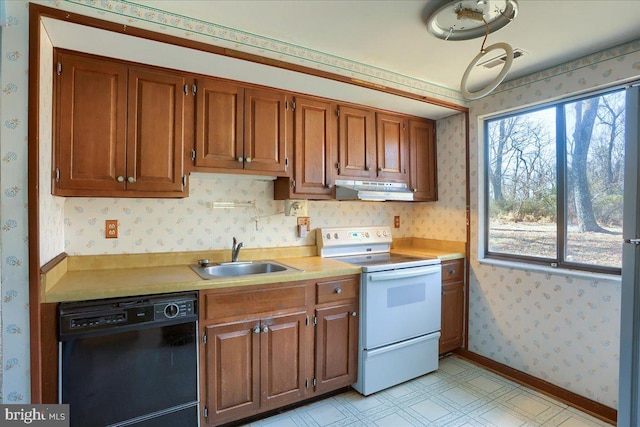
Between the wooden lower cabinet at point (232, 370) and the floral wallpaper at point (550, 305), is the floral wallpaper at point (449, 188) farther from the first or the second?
the wooden lower cabinet at point (232, 370)

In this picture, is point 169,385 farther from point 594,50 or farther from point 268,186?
point 594,50

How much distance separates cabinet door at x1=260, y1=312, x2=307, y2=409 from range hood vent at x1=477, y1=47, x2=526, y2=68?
2.11m

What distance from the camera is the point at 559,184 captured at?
2.39m

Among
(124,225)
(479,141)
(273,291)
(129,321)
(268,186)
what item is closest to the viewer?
(129,321)

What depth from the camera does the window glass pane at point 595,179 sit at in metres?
2.12

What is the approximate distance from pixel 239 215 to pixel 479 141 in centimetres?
214

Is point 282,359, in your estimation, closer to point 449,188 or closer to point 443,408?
point 443,408

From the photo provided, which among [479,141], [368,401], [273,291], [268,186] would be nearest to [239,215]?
[268,186]

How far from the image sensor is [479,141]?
289 cm

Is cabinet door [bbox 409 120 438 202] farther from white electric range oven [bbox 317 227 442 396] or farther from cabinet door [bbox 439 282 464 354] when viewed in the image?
cabinet door [bbox 439 282 464 354]

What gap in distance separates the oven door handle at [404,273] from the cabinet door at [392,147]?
0.83 m

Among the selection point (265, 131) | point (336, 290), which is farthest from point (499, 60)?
point (336, 290)

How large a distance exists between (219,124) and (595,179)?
254cm

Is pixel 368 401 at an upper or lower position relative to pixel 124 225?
lower
